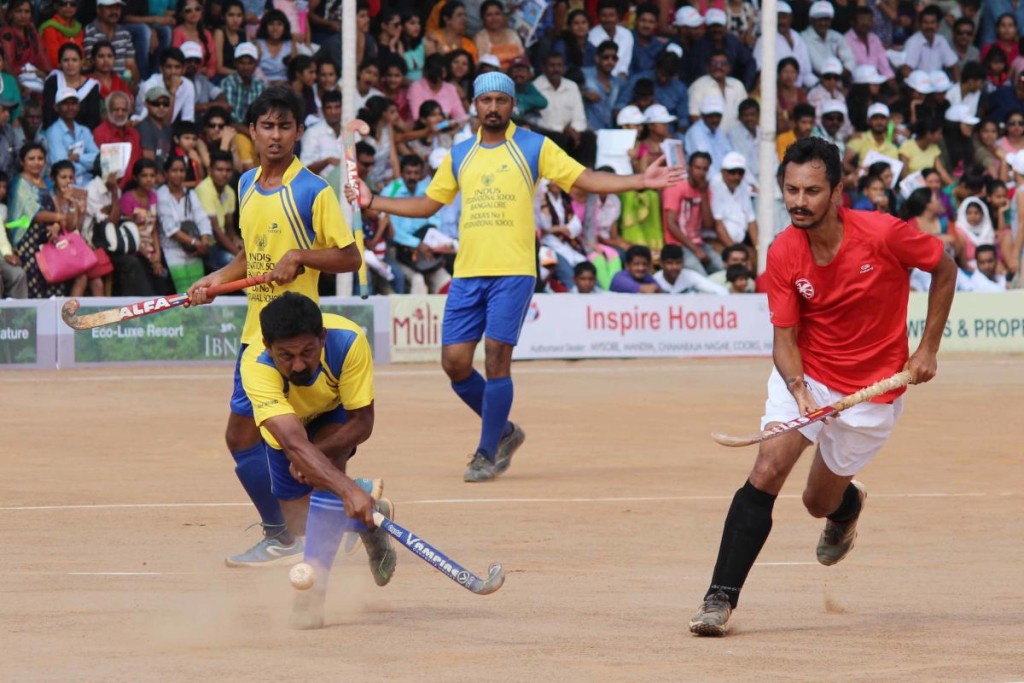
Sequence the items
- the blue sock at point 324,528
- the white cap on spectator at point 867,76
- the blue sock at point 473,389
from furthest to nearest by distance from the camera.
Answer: the white cap on spectator at point 867,76, the blue sock at point 473,389, the blue sock at point 324,528

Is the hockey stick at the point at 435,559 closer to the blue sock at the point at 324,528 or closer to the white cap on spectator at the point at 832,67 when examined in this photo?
the blue sock at the point at 324,528

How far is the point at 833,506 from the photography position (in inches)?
299

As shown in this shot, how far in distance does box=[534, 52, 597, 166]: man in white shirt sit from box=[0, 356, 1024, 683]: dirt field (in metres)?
6.17

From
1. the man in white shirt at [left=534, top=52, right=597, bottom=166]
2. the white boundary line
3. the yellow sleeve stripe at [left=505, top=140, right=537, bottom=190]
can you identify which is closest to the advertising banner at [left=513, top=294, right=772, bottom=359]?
the man in white shirt at [left=534, top=52, right=597, bottom=166]

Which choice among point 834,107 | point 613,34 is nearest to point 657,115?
point 613,34

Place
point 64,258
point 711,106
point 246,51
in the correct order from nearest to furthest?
point 64,258 → point 246,51 → point 711,106

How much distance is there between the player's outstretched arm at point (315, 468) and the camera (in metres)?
6.91

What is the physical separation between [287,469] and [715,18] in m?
16.7

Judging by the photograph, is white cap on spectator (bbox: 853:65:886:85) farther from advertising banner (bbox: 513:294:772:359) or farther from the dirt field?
the dirt field

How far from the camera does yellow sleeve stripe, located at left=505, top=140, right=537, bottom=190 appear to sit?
37.4 feet

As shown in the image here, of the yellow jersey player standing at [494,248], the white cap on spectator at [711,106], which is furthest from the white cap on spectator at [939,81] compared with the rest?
the yellow jersey player standing at [494,248]

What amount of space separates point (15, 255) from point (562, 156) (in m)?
8.13

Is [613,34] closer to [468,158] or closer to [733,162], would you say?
[733,162]

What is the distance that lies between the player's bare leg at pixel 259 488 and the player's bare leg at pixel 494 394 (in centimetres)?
286
